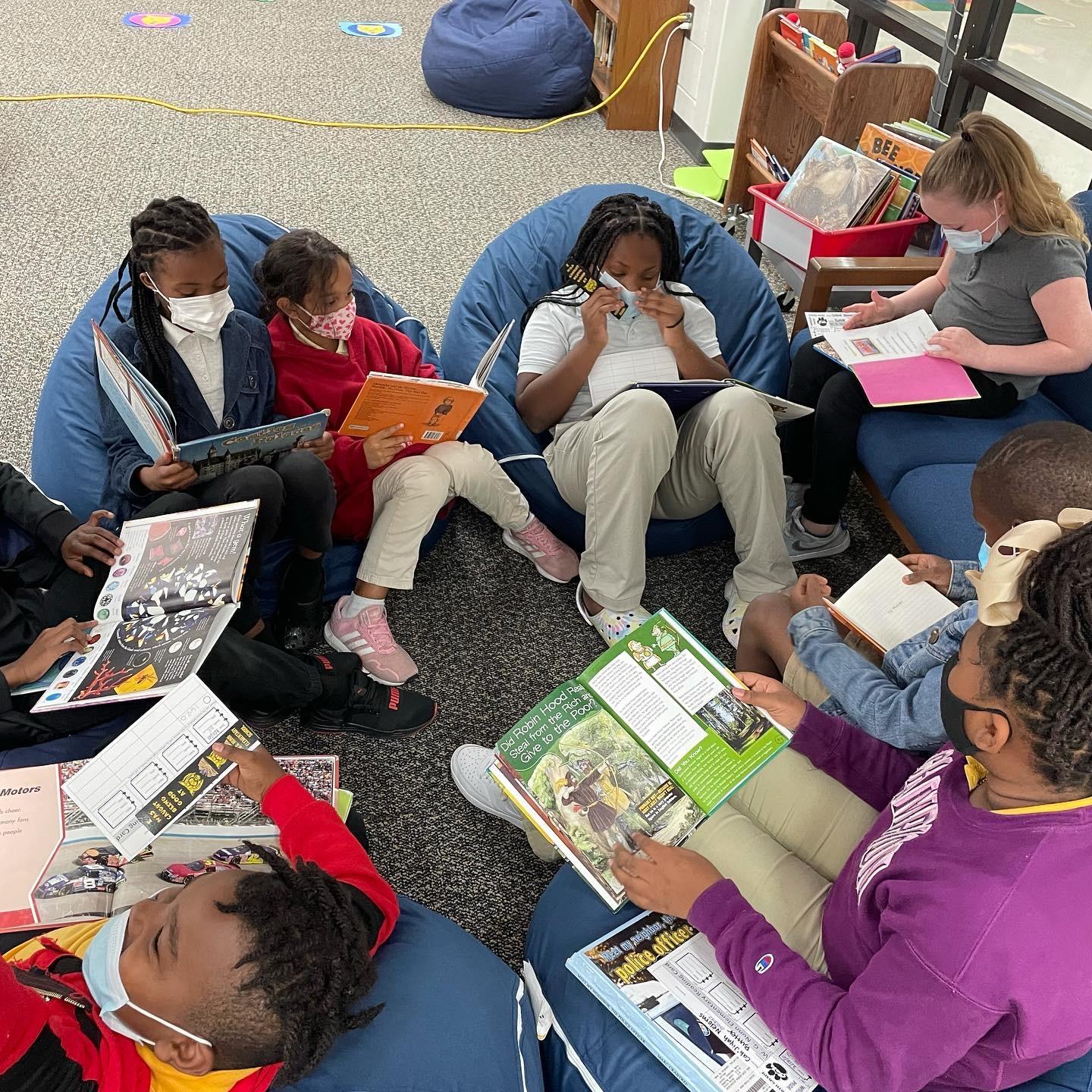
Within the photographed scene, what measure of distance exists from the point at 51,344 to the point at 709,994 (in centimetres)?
262

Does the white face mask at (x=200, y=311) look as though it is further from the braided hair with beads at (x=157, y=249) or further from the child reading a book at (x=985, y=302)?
the child reading a book at (x=985, y=302)

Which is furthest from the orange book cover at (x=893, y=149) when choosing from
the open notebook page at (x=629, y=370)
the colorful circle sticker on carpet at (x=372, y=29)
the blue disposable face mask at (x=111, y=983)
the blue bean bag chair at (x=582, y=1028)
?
the colorful circle sticker on carpet at (x=372, y=29)

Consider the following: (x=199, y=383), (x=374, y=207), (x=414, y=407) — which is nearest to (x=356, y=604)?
(x=414, y=407)

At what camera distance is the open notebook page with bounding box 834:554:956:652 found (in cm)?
163

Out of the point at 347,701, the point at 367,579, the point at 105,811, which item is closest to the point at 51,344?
the point at 367,579

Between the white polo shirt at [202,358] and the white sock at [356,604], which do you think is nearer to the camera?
the white polo shirt at [202,358]

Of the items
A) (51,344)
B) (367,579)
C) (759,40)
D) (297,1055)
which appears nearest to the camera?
(297,1055)

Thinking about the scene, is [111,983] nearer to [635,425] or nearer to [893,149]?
[635,425]

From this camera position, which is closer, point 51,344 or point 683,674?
point 683,674

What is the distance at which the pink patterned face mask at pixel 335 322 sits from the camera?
1930 mm

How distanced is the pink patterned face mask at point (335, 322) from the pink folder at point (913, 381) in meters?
1.12

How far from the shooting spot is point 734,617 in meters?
2.10

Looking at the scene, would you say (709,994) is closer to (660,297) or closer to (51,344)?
(660,297)

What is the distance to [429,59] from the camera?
4.51 metres
